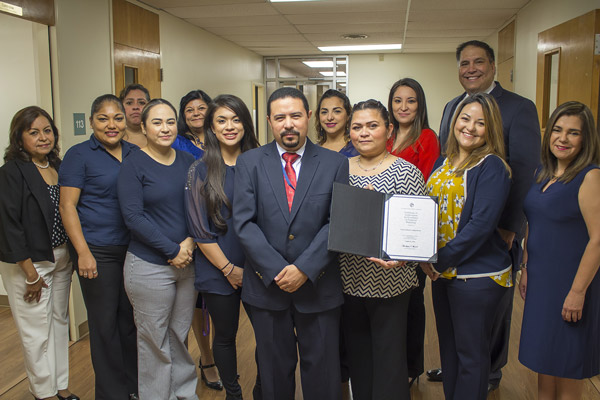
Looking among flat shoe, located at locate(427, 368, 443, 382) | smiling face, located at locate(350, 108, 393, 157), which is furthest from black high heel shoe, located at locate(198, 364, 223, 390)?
smiling face, located at locate(350, 108, 393, 157)

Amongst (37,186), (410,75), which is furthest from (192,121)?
(410,75)

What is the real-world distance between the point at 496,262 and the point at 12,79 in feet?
12.4

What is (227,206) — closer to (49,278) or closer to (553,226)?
(49,278)

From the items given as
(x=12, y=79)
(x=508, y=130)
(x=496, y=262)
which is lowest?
(x=496, y=262)

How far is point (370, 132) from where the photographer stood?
7.06 feet

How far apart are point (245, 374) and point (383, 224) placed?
1569mm

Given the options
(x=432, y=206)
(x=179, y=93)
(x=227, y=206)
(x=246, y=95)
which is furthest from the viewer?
(x=246, y=95)

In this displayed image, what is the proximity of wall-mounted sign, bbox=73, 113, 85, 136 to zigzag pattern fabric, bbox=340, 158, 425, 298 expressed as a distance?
2.51 meters

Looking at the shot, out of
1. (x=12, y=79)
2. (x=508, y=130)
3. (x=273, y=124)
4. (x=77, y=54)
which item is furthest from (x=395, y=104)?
(x=12, y=79)

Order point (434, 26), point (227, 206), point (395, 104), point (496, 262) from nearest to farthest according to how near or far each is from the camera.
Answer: point (496, 262), point (227, 206), point (395, 104), point (434, 26)

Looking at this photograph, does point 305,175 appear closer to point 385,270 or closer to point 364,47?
point 385,270

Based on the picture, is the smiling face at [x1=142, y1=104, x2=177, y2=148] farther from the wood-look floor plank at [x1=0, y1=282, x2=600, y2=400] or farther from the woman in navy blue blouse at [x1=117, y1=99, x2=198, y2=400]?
A: the wood-look floor plank at [x1=0, y1=282, x2=600, y2=400]

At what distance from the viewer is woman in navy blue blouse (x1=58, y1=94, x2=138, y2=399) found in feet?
7.75

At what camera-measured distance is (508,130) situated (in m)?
2.42
